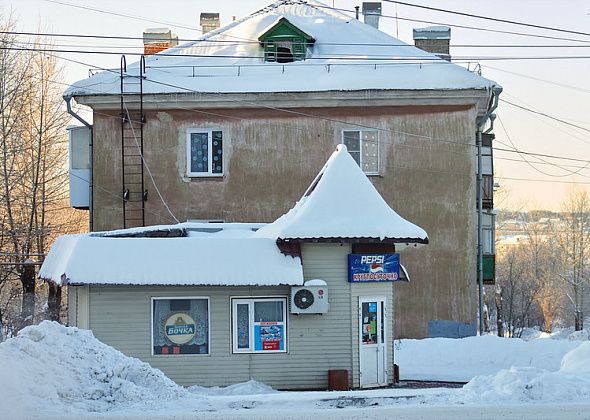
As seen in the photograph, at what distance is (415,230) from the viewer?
1905 centimetres

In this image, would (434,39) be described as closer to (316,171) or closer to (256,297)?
(316,171)

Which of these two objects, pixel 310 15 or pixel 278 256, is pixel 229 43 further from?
pixel 278 256

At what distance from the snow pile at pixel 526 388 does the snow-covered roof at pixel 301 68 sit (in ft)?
56.6

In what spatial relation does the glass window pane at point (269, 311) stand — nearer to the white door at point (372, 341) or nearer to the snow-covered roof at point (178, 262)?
the snow-covered roof at point (178, 262)

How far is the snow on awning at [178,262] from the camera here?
18344 millimetres

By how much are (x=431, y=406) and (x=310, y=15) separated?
23.8 metres

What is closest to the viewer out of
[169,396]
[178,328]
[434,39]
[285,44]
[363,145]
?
[169,396]

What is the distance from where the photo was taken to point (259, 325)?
18922 mm

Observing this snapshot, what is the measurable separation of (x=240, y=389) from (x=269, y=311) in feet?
6.48

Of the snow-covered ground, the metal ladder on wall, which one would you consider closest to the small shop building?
the snow-covered ground

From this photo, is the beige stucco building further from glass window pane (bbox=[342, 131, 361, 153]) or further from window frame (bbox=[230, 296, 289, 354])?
window frame (bbox=[230, 296, 289, 354])

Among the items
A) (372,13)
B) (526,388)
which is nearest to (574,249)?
(372,13)

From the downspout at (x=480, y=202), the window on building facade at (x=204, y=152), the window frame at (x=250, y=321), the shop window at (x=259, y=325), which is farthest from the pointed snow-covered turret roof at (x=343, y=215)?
the downspout at (x=480, y=202)

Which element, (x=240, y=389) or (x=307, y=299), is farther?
(x=307, y=299)
